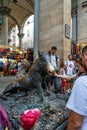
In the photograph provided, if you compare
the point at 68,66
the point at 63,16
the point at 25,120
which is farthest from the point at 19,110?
the point at 63,16

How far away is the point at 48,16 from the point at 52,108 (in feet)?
25.2

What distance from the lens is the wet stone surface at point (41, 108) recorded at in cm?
330

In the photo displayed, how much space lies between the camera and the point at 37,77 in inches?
161

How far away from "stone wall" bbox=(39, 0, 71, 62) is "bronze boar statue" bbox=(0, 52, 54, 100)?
5972 mm

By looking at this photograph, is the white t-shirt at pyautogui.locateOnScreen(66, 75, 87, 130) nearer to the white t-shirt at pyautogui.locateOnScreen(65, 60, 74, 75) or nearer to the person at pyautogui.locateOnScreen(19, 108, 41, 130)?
the person at pyautogui.locateOnScreen(19, 108, 41, 130)

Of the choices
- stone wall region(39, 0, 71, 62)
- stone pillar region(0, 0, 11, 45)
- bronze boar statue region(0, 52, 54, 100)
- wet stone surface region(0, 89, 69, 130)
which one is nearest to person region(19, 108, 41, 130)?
wet stone surface region(0, 89, 69, 130)

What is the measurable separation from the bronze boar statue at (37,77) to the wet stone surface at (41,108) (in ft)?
0.35

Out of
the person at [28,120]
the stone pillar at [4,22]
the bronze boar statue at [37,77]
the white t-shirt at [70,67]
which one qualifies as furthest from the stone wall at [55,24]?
the stone pillar at [4,22]

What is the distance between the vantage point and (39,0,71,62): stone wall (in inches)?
399

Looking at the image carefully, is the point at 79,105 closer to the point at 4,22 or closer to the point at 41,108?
the point at 41,108

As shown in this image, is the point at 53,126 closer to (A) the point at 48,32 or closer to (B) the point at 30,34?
(A) the point at 48,32

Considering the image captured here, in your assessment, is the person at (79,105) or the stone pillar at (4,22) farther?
the stone pillar at (4,22)

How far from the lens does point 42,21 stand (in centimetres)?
1116

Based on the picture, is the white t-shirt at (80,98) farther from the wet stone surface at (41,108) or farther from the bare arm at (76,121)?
the wet stone surface at (41,108)
